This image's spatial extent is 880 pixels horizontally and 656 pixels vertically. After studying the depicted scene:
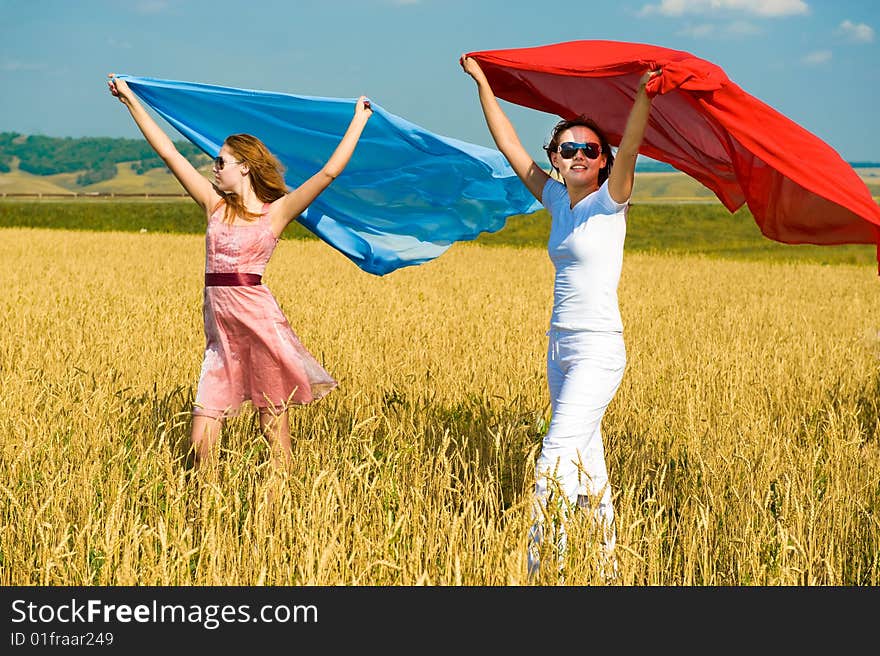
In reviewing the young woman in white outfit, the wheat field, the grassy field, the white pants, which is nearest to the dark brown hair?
the young woman in white outfit

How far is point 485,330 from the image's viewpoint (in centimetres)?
1017

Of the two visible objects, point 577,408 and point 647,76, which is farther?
point 647,76

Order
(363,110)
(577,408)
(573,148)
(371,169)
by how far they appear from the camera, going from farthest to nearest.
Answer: (371,169) < (363,110) < (573,148) < (577,408)

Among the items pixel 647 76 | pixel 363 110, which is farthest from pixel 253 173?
pixel 647 76

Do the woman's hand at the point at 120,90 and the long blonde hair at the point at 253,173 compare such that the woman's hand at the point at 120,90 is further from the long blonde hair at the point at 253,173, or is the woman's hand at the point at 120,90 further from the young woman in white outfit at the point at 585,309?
the young woman in white outfit at the point at 585,309

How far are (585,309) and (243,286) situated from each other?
1.70m

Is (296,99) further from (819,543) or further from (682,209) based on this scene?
(682,209)

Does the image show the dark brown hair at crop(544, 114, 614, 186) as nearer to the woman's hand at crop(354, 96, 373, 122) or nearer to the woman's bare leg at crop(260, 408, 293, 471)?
the woman's hand at crop(354, 96, 373, 122)

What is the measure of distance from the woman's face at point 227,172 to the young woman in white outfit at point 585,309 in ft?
4.93

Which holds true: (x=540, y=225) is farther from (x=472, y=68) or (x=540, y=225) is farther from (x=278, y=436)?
(x=278, y=436)

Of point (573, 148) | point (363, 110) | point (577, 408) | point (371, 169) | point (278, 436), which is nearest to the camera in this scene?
point (577, 408)

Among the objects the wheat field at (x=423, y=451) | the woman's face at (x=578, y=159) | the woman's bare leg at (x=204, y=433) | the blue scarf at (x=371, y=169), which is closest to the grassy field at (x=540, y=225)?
the wheat field at (x=423, y=451)

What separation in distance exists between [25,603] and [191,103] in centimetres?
349

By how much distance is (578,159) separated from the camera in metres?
4.00
